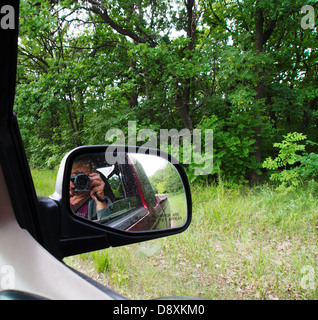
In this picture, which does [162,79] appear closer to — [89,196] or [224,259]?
[224,259]

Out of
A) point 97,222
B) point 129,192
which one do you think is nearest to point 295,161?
point 129,192

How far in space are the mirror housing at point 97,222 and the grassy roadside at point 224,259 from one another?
110 centimetres

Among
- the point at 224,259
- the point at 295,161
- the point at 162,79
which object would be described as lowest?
the point at 224,259

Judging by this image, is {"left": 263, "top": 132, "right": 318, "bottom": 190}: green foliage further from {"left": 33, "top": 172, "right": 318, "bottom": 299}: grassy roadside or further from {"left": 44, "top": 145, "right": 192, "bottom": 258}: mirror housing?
{"left": 44, "top": 145, "right": 192, "bottom": 258}: mirror housing

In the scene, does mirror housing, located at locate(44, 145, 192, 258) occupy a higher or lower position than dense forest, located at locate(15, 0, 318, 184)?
lower

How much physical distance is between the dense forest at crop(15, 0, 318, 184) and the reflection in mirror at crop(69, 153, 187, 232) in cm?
356

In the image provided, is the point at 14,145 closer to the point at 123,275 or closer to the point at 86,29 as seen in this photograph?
the point at 123,275

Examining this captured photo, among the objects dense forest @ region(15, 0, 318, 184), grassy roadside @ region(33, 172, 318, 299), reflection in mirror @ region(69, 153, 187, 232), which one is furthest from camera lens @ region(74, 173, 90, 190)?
dense forest @ region(15, 0, 318, 184)

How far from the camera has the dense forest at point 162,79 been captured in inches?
195

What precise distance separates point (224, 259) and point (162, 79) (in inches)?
165

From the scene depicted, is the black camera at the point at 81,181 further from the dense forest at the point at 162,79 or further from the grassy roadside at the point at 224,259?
the dense forest at the point at 162,79

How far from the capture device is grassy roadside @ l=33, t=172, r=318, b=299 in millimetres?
2330

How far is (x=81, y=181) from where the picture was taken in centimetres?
102

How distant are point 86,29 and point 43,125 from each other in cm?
307
